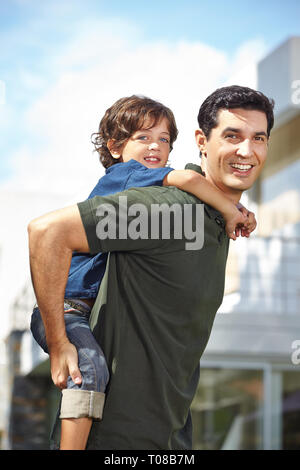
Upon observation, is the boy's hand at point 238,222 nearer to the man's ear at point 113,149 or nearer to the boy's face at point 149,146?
the boy's face at point 149,146

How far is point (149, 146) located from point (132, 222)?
73 centimetres

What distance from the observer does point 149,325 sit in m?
2.11

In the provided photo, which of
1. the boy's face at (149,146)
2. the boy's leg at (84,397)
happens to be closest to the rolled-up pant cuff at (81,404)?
the boy's leg at (84,397)

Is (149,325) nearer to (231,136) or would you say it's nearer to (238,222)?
(238,222)

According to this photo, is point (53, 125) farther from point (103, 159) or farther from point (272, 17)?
point (103, 159)

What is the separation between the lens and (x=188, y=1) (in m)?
22.4

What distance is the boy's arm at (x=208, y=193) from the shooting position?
2168 mm

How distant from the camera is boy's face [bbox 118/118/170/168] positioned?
2680 millimetres

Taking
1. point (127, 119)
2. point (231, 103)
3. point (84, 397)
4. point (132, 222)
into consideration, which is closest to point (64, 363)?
point (84, 397)

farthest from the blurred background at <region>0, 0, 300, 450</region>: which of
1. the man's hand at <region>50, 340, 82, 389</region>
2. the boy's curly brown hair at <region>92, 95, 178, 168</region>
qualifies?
the man's hand at <region>50, 340, 82, 389</region>

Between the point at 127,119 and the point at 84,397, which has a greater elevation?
the point at 127,119

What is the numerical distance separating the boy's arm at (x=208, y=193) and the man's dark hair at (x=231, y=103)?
201 millimetres

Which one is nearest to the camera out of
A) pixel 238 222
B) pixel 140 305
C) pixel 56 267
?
pixel 56 267

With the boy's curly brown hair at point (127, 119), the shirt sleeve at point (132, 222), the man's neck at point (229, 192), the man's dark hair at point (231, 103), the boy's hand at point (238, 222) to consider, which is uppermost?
the boy's curly brown hair at point (127, 119)
